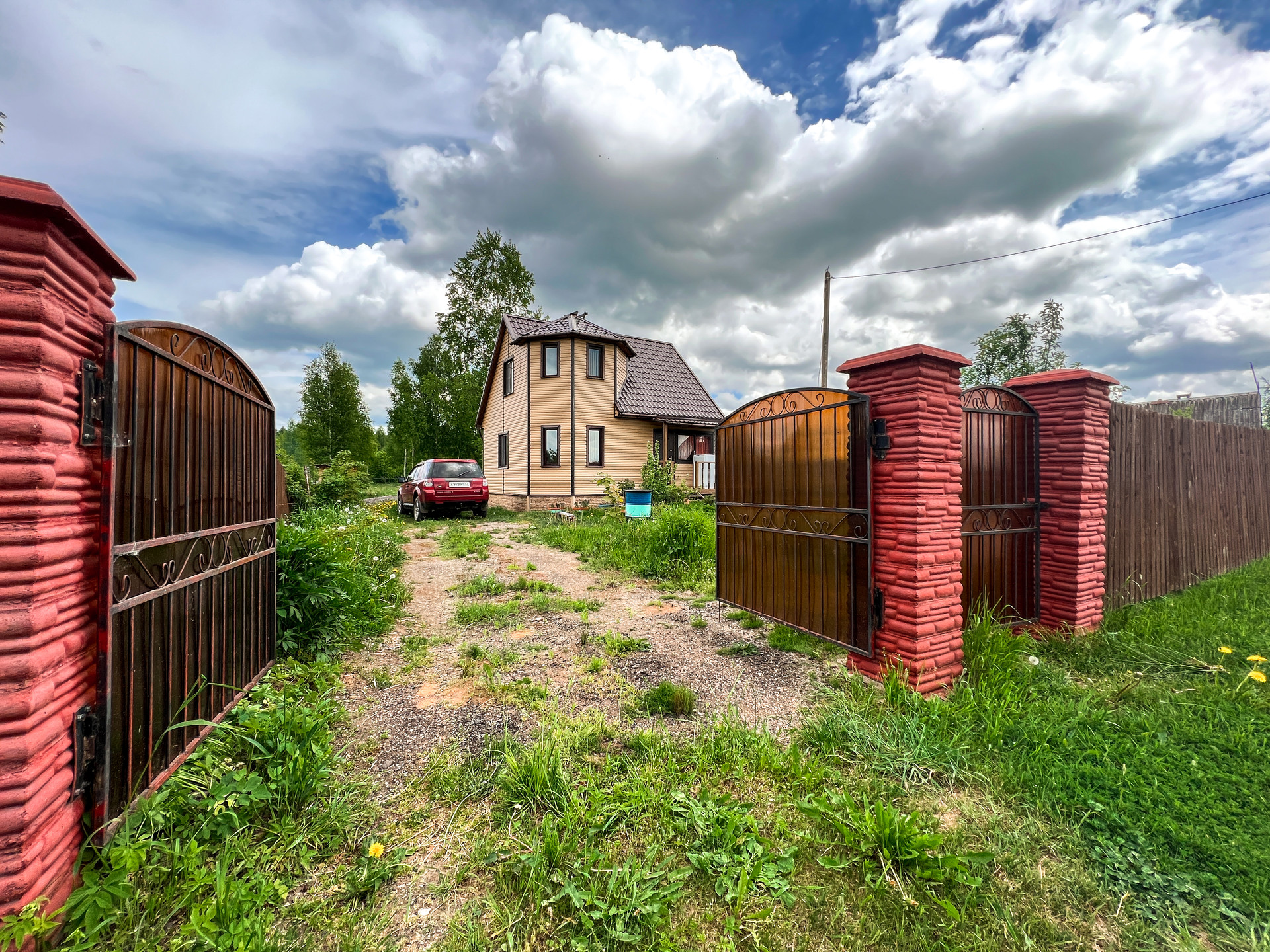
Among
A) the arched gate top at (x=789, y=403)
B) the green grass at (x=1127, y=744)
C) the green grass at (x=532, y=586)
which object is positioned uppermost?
the arched gate top at (x=789, y=403)

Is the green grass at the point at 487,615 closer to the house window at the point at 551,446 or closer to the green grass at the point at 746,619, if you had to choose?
the green grass at the point at 746,619

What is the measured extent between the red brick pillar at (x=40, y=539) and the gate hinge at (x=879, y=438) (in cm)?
409

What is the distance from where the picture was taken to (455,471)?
13562 millimetres

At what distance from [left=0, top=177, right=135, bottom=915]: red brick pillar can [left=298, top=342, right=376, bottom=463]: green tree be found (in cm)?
3640

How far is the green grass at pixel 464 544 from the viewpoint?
9.19 meters

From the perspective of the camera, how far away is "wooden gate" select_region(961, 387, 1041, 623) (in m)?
4.01

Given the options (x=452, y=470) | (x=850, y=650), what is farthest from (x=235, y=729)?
(x=452, y=470)

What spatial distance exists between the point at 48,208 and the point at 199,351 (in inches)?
52.7

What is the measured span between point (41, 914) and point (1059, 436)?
649 cm

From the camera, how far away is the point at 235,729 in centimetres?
251

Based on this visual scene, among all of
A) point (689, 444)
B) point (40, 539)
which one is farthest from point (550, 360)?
point (40, 539)

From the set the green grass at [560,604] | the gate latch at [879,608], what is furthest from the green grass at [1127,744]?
the green grass at [560,604]

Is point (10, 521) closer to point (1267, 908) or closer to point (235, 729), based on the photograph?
point (235, 729)

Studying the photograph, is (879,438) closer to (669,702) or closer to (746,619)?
(669,702)
